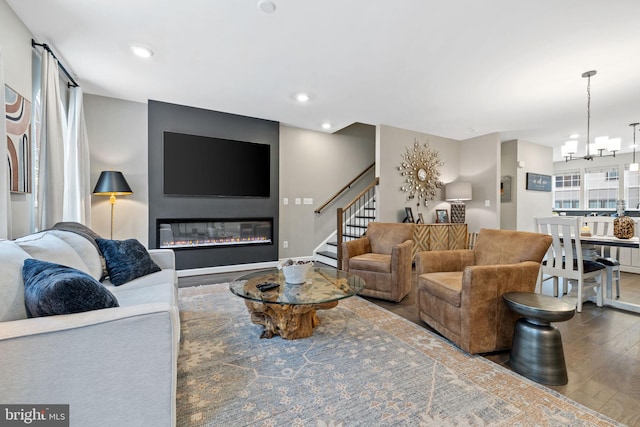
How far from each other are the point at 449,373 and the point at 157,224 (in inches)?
161

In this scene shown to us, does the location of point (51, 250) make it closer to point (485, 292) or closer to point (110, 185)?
point (110, 185)

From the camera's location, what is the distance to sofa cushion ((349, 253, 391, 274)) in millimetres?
3172

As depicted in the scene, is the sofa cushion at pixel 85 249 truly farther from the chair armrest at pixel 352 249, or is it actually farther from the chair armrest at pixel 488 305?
the chair armrest at pixel 488 305

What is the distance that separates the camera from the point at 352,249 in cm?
356

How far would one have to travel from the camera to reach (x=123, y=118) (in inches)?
157

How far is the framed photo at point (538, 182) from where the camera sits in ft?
19.9

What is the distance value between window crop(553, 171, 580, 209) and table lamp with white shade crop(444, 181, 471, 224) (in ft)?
14.5

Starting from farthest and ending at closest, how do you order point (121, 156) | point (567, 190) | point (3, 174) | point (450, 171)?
point (567, 190), point (450, 171), point (121, 156), point (3, 174)

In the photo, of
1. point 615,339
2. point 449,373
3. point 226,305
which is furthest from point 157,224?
point 615,339

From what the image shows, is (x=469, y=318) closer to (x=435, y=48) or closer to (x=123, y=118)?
(x=435, y=48)

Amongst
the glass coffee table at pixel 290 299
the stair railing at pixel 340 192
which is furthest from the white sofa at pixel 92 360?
the stair railing at pixel 340 192

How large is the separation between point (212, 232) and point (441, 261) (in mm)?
3500

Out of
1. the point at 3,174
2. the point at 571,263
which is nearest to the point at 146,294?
the point at 3,174

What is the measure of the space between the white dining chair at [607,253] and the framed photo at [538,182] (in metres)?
1.83
